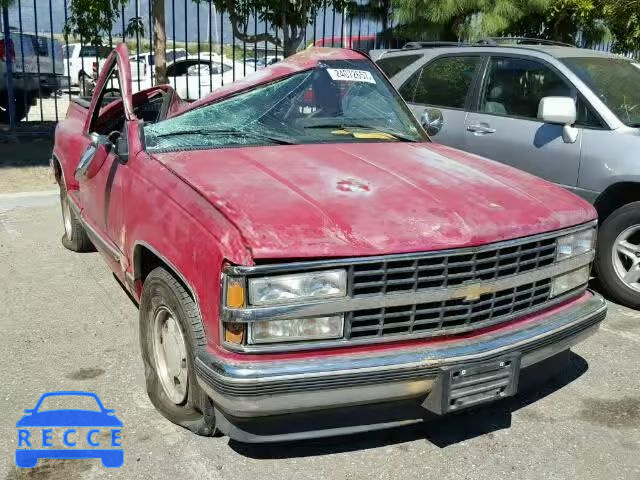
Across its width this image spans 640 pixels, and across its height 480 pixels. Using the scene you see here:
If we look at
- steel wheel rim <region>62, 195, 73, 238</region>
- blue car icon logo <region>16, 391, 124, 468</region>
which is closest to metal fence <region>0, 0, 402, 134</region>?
steel wheel rim <region>62, 195, 73, 238</region>

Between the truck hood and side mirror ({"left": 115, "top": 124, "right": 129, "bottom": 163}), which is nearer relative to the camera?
the truck hood

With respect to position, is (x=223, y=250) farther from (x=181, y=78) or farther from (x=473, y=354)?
(x=181, y=78)

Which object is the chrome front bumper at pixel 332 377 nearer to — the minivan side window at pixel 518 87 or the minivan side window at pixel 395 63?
the minivan side window at pixel 518 87

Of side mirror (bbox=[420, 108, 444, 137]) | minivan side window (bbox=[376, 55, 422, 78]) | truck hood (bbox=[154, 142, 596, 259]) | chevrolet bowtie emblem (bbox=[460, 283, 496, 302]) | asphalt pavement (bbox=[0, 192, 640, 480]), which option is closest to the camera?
truck hood (bbox=[154, 142, 596, 259])

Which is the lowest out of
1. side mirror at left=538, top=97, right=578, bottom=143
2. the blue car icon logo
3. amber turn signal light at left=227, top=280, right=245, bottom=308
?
the blue car icon logo

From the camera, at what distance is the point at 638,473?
297 cm

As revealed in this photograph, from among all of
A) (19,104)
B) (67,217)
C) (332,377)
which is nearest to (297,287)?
(332,377)

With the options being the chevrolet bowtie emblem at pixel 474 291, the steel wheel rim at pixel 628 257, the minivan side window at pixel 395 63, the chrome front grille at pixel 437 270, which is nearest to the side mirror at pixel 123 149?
the chrome front grille at pixel 437 270

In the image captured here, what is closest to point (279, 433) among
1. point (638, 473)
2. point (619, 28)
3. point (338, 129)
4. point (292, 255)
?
point (292, 255)

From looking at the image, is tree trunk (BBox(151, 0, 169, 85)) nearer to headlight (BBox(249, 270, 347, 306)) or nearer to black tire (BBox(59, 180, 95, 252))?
black tire (BBox(59, 180, 95, 252))

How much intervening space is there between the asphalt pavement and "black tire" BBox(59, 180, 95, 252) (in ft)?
3.35

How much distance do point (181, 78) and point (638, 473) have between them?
17.4 metres

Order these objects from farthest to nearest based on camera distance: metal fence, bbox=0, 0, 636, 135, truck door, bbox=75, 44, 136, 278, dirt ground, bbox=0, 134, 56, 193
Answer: metal fence, bbox=0, 0, 636, 135
dirt ground, bbox=0, 134, 56, 193
truck door, bbox=75, 44, 136, 278

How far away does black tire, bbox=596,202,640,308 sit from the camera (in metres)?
4.80
